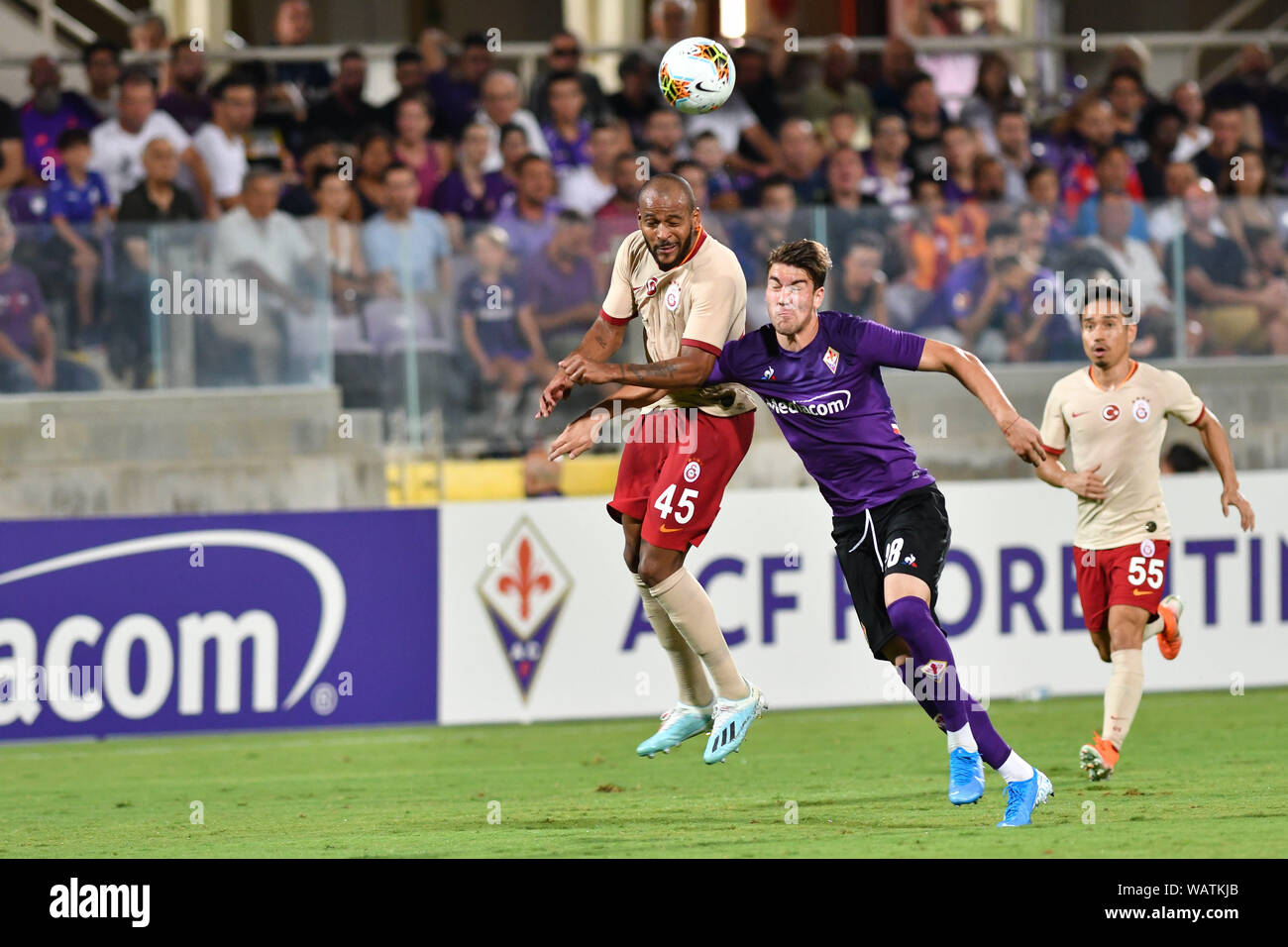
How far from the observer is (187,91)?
1459cm

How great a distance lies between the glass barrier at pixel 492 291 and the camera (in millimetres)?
12562

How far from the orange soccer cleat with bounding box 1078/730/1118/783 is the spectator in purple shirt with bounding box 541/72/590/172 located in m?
7.38

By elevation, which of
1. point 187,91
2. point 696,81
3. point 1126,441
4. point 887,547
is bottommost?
point 887,547

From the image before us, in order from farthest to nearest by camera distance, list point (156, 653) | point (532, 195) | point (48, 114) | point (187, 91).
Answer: point (187, 91) → point (48, 114) → point (532, 195) → point (156, 653)

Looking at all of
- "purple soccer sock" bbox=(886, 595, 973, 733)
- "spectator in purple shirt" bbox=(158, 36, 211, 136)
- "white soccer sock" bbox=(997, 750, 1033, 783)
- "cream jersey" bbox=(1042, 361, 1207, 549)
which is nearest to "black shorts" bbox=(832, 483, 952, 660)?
"purple soccer sock" bbox=(886, 595, 973, 733)

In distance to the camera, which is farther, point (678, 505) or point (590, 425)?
point (678, 505)

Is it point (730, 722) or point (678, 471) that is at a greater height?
point (678, 471)

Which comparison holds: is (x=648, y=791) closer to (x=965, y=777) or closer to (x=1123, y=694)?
(x=965, y=777)

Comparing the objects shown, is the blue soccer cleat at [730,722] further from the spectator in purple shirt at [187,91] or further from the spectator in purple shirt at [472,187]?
the spectator in purple shirt at [187,91]

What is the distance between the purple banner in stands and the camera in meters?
12.1

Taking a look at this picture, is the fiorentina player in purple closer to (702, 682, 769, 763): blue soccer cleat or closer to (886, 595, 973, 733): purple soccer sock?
(886, 595, 973, 733): purple soccer sock

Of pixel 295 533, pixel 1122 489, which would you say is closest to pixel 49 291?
pixel 295 533

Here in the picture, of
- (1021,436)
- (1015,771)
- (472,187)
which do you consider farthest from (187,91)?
(1015,771)

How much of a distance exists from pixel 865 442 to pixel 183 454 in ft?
21.0
